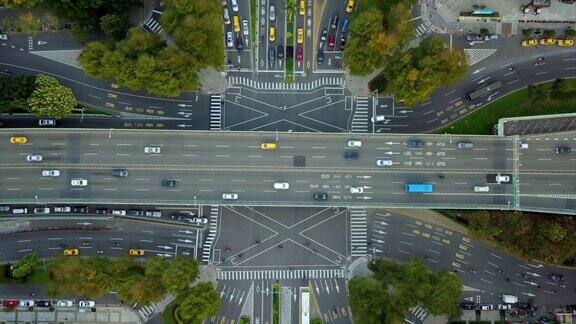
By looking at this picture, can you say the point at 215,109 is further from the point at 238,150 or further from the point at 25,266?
the point at 25,266

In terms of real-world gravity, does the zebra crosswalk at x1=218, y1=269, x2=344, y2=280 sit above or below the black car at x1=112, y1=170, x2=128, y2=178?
below

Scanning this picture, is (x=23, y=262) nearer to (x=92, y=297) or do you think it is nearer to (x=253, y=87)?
(x=92, y=297)

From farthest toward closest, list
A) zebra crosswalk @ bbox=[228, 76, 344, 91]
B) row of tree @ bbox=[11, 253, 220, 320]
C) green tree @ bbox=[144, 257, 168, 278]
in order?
zebra crosswalk @ bbox=[228, 76, 344, 91] < green tree @ bbox=[144, 257, 168, 278] < row of tree @ bbox=[11, 253, 220, 320]

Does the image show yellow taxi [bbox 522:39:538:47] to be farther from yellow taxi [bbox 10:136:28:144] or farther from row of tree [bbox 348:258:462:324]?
yellow taxi [bbox 10:136:28:144]

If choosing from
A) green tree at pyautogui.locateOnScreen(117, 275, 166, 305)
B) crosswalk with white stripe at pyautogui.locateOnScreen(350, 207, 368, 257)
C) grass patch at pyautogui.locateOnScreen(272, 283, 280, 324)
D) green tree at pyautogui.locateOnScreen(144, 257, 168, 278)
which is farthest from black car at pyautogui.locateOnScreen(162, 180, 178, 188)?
crosswalk with white stripe at pyautogui.locateOnScreen(350, 207, 368, 257)

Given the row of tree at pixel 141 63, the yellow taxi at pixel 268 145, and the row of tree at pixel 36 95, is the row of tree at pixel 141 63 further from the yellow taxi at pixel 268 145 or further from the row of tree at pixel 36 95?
the yellow taxi at pixel 268 145

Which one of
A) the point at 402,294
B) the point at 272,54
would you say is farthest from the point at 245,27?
the point at 402,294

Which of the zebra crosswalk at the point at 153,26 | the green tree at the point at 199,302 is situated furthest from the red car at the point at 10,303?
the zebra crosswalk at the point at 153,26
